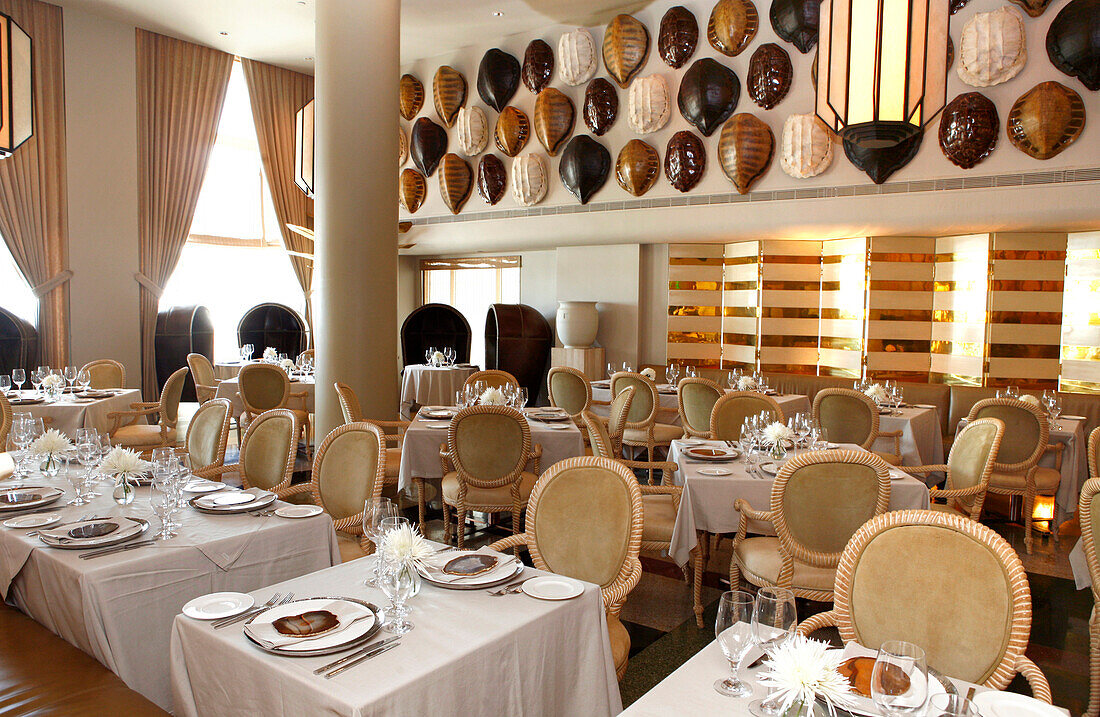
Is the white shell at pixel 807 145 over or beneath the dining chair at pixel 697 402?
over

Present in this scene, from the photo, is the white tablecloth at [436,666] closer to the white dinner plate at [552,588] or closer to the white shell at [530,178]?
the white dinner plate at [552,588]

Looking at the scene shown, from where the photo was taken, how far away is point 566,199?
10086 millimetres

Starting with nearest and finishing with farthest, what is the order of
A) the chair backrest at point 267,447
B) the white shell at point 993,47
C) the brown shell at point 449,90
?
the chair backrest at point 267,447, the white shell at point 993,47, the brown shell at point 449,90

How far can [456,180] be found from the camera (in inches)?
437

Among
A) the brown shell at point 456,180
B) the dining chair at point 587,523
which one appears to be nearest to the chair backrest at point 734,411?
the dining chair at point 587,523

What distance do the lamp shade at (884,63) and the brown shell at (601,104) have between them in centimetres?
661

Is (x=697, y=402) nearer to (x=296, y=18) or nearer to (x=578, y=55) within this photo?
(x=578, y=55)

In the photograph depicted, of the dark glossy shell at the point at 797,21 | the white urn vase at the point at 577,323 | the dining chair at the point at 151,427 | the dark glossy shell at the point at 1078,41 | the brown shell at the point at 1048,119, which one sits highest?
the dark glossy shell at the point at 797,21

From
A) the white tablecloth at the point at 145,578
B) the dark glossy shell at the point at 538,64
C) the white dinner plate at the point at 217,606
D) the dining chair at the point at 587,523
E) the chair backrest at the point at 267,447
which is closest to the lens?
the white dinner plate at the point at 217,606

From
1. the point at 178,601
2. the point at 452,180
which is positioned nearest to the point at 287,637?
the point at 178,601

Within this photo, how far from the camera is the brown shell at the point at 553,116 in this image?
990 centimetres

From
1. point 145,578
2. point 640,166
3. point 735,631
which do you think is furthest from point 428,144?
point 735,631

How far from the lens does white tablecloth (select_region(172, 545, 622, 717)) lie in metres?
1.57

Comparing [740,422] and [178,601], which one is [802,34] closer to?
[740,422]
